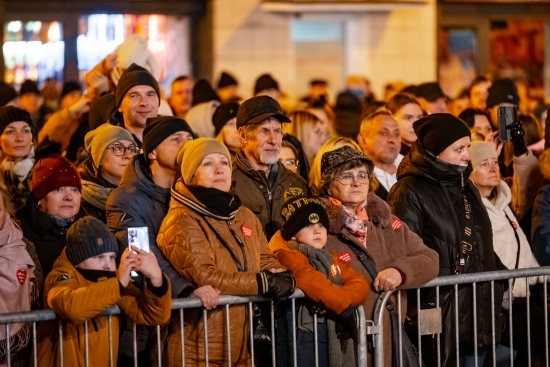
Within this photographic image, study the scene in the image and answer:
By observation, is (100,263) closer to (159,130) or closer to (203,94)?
(159,130)

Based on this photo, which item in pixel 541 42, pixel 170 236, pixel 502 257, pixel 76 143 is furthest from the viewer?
pixel 541 42

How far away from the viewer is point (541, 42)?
781 inches

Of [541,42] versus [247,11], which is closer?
[247,11]

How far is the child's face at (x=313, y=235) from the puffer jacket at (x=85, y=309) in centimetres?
110

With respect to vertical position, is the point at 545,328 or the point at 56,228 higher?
the point at 56,228

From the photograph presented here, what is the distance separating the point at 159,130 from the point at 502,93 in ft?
17.4

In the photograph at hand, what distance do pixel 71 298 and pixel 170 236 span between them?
2.55ft

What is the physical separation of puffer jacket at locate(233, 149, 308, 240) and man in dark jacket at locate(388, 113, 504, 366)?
2.43 feet

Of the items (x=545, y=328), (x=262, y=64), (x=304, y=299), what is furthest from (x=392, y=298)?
(x=262, y=64)

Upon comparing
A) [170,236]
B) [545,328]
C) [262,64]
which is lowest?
[545,328]

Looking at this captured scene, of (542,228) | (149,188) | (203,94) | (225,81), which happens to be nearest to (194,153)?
(149,188)

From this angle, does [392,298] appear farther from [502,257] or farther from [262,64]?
[262,64]

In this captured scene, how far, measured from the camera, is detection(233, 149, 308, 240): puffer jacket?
8.00 metres

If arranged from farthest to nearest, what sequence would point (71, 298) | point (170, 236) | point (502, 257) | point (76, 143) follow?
point (76, 143), point (502, 257), point (170, 236), point (71, 298)
